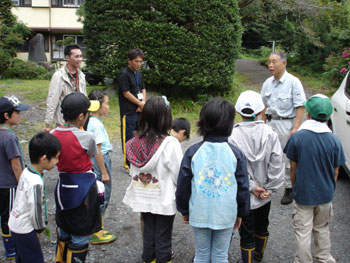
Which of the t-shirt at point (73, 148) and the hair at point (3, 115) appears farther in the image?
the hair at point (3, 115)

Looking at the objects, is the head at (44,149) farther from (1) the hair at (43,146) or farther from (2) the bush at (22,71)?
(2) the bush at (22,71)

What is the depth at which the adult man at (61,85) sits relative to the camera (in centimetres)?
454

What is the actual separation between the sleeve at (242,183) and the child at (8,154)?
1920 millimetres

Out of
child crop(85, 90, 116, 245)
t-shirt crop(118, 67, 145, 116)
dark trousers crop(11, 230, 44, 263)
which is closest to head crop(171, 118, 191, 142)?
child crop(85, 90, 116, 245)

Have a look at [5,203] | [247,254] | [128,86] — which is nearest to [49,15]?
[128,86]

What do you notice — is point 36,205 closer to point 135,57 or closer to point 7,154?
point 7,154

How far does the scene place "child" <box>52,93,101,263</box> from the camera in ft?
9.59

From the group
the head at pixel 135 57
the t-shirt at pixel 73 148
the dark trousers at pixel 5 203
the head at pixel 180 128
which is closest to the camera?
the t-shirt at pixel 73 148

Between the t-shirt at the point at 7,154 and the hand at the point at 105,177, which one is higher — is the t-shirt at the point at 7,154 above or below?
above

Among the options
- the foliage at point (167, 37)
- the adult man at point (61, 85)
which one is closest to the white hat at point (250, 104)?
the adult man at point (61, 85)

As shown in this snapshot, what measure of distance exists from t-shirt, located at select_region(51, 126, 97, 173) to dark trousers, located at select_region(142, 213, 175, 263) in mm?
733

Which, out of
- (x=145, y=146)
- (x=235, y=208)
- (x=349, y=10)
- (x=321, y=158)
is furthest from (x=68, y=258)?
(x=349, y=10)

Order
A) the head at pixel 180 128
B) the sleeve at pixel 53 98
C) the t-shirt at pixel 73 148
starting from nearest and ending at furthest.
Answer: the t-shirt at pixel 73 148
the head at pixel 180 128
the sleeve at pixel 53 98

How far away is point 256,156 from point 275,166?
0.18 m
